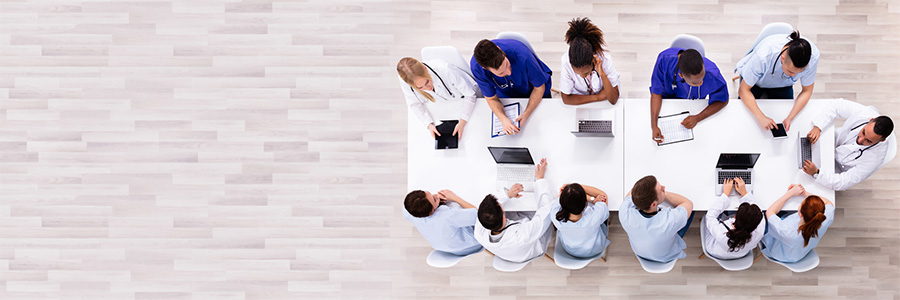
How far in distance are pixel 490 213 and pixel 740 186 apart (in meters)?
1.48

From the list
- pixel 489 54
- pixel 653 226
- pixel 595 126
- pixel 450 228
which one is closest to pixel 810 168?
pixel 653 226

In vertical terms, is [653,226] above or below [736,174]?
below

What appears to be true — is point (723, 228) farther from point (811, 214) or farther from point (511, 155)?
point (511, 155)

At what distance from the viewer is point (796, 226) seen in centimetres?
265

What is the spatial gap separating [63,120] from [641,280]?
4.64 metres

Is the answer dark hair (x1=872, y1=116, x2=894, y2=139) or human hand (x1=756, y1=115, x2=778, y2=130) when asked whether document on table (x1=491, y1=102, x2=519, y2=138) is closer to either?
human hand (x1=756, y1=115, x2=778, y2=130)

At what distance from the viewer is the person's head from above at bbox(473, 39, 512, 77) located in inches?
94.2

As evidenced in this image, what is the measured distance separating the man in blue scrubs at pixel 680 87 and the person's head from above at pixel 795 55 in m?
0.30

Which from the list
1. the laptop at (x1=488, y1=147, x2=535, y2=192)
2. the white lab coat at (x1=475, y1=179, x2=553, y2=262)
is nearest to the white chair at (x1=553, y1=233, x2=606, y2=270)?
the white lab coat at (x1=475, y1=179, x2=553, y2=262)

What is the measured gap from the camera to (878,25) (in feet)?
11.4

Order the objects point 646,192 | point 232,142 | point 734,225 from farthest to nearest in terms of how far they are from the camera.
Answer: point 232,142, point 734,225, point 646,192

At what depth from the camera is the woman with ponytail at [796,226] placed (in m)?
2.51

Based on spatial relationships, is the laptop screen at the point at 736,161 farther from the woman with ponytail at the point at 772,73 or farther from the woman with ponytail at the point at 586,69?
the woman with ponytail at the point at 586,69

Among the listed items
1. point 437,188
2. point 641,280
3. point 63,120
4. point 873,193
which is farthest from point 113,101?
point 873,193
